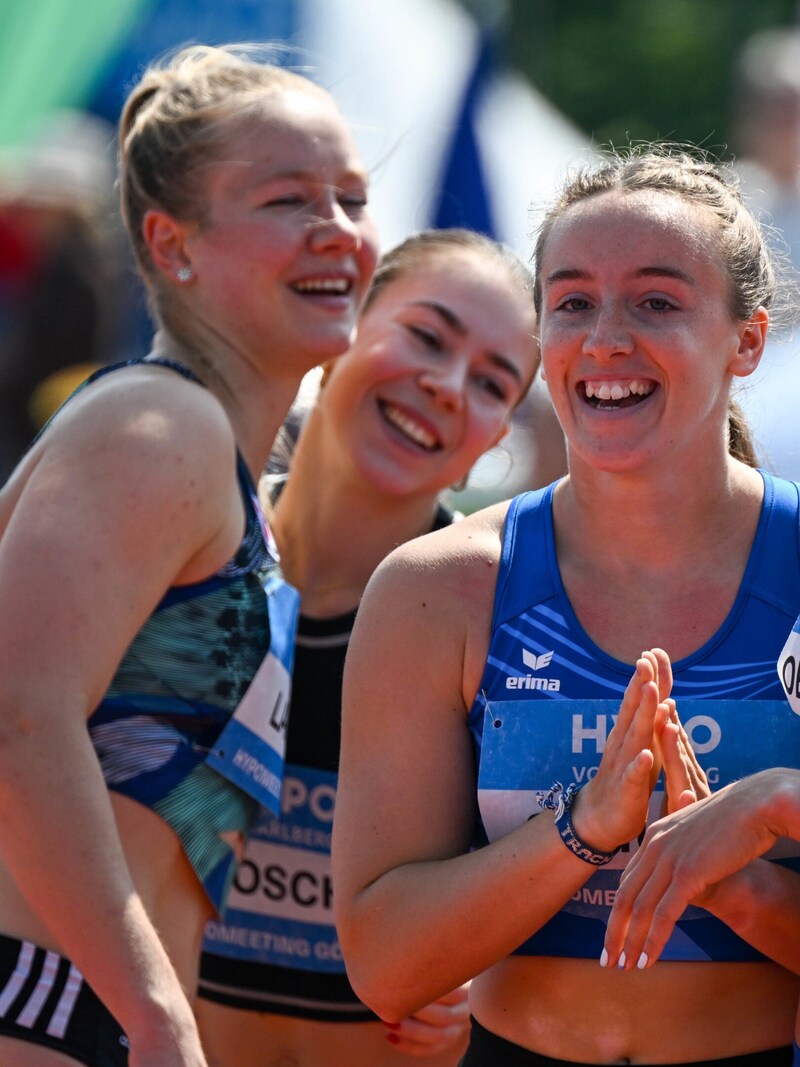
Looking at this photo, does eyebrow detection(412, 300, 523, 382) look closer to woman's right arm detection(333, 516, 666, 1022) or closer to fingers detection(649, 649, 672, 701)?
woman's right arm detection(333, 516, 666, 1022)

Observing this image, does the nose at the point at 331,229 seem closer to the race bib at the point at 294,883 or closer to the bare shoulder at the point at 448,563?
the bare shoulder at the point at 448,563

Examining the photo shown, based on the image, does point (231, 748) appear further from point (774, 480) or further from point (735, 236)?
point (735, 236)

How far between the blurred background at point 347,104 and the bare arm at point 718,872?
2270 mm

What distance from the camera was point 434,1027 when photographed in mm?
2953

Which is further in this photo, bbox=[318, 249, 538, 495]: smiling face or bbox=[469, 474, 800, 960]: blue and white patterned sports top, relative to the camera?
bbox=[318, 249, 538, 495]: smiling face

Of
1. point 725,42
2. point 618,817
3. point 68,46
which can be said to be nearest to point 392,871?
point 618,817

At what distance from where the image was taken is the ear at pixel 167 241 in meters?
2.94

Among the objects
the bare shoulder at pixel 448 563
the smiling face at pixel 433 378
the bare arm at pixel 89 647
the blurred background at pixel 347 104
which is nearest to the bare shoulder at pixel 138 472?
the bare arm at pixel 89 647

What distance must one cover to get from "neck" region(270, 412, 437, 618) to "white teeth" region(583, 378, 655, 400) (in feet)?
3.68

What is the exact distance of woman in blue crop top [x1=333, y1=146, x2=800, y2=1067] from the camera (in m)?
2.15

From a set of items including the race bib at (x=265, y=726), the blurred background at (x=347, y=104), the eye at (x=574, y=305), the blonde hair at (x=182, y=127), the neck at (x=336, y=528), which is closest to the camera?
the eye at (x=574, y=305)

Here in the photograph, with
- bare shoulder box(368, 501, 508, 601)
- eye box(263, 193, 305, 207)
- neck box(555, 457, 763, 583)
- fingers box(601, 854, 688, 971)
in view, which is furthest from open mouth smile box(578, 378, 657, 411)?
eye box(263, 193, 305, 207)

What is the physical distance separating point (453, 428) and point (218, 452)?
1.05 meters

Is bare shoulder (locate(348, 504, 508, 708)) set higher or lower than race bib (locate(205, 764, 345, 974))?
higher
